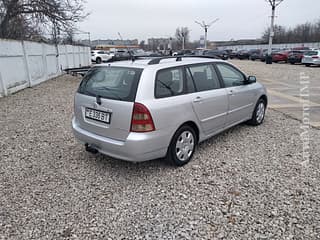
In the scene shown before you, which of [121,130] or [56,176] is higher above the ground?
[121,130]

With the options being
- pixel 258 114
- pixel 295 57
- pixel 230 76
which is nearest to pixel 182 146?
pixel 230 76

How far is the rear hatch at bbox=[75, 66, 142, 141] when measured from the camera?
9.89 feet

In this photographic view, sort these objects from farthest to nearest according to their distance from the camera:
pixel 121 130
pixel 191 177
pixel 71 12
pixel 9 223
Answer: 1. pixel 71 12
2. pixel 191 177
3. pixel 121 130
4. pixel 9 223

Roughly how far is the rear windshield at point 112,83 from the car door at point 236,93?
179 cm

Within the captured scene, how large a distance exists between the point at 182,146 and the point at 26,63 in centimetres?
986

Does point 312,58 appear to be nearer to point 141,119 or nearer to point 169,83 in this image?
point 169,83

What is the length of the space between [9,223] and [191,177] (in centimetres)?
215

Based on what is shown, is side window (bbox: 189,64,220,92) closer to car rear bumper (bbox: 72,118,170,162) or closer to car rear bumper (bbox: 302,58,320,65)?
car rear bumper (bbox: 72,118,170,162)

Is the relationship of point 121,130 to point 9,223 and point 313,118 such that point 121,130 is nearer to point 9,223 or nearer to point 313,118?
point 9,223

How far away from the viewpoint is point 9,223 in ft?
8.17

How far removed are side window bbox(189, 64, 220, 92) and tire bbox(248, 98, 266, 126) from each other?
1.56m

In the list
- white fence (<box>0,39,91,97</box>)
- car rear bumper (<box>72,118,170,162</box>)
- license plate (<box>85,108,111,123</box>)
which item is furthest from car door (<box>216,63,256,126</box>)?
white fence (<box>0,39,91,97</box>)

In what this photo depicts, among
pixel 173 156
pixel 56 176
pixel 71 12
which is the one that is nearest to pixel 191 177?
pixel 173 156

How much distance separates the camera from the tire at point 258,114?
5.18m
